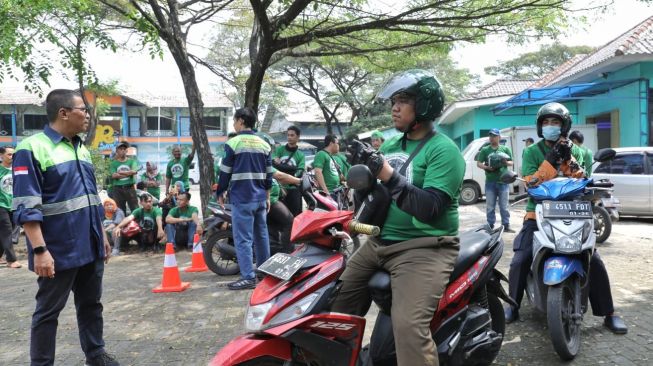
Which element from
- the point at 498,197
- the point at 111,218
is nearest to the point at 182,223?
the point at 111,218

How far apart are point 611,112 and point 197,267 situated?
1400 cm

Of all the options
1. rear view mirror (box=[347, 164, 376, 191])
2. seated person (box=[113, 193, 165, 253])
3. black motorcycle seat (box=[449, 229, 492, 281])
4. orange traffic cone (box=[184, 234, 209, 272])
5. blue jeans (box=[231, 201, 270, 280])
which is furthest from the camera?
seated person (box=[113, 193, 165, 253])

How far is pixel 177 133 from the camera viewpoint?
38500 millimetres

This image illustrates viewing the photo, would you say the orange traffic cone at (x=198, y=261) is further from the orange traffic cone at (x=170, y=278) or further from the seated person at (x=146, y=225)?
the seated person at (x=146, y=225)

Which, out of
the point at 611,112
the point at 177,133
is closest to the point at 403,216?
the point at 611,112

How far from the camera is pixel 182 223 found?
27.3ft

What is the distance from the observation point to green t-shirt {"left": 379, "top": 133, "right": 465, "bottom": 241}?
2506 mm

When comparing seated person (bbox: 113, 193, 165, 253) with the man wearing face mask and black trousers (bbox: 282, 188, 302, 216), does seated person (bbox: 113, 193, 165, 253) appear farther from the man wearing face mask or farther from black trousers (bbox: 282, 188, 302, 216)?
the man wearing face mask

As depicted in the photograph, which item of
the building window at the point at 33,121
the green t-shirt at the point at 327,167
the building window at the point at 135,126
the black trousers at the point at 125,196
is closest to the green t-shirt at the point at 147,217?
the black trousers at the point at 125,196

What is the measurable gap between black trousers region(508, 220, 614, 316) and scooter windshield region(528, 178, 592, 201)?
34 centimetres

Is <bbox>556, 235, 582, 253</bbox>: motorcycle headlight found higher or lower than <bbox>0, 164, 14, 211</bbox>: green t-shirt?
lower

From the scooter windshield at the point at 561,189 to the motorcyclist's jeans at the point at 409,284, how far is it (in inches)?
54.7

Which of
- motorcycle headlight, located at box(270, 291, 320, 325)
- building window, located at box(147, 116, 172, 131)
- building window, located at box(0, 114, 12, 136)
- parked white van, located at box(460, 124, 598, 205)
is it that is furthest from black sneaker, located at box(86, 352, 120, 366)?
building window, located at box(0, 114, 12, 136)

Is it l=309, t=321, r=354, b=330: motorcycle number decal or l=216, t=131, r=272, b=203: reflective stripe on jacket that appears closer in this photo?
l=309, t=321, r=354, b=330: motorcycle number decal
